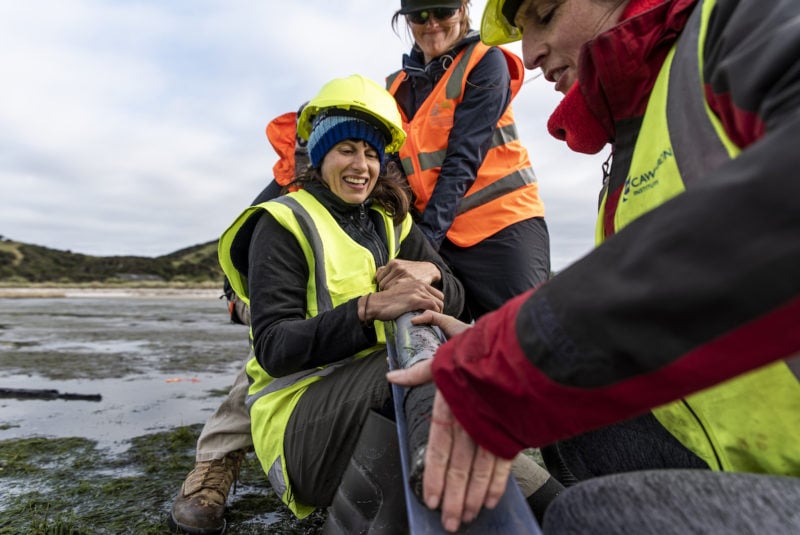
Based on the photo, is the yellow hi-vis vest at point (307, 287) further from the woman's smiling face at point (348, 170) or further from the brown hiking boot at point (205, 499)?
the brown hiking boot at point (205, 499)

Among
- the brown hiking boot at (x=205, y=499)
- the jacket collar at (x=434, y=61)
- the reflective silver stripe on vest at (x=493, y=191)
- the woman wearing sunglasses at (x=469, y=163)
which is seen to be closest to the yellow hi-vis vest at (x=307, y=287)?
the brown hiking boot at (x=205, y=499)

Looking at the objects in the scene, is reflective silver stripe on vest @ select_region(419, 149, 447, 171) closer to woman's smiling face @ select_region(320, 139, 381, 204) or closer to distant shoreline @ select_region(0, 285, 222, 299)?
woman's smiling face @ select_region(320, 139, 381, 204)

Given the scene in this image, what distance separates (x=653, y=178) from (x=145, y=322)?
14481 mm

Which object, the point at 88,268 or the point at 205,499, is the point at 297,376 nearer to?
the point at 205,499

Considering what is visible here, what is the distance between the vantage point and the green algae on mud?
2.62 m

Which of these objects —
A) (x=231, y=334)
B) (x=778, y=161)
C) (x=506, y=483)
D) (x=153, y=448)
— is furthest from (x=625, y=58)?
(x=231, y=334)

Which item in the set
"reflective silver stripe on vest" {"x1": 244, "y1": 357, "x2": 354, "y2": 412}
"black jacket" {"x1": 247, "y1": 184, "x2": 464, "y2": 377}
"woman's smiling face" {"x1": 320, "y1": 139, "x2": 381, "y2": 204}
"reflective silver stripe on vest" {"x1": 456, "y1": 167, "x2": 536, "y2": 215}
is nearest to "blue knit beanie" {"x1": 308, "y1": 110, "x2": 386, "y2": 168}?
"woman's smiling face" {"x1": 320, "y1": 139, "x2": 381, "y2": 204}

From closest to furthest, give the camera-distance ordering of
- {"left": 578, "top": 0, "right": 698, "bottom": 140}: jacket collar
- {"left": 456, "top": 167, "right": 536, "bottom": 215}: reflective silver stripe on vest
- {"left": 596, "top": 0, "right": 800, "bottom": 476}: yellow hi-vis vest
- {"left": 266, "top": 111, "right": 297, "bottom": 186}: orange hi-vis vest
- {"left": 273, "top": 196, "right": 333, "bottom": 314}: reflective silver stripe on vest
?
1. {"left": 596, "top": 0, "right": 800, "bottom": 476}: yellow hi-vis vest
2. {"left": 578, "top": 0, "right": 698, "bottom": 140}: jacket collar
3. {"left": 273, "top": 196, "right": 333, "bottom": 314}: reflective silver stripe on vest
4. {"left": 456, "top": 167, "right": 536, "bottom": 215}: reflective silver stripe on vest
5. {"left": 266, "top": 111, "right": 297, "bottom": 186}: orange hi-vis vest

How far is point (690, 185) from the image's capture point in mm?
1211

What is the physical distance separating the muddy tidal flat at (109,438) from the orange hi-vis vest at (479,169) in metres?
1.99

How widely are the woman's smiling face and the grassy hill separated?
39.0 meters

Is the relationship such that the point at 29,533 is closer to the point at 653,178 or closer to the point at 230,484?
the point at 230,484

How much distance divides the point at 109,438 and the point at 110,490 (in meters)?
1.06

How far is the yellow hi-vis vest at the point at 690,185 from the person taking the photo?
119 cm
